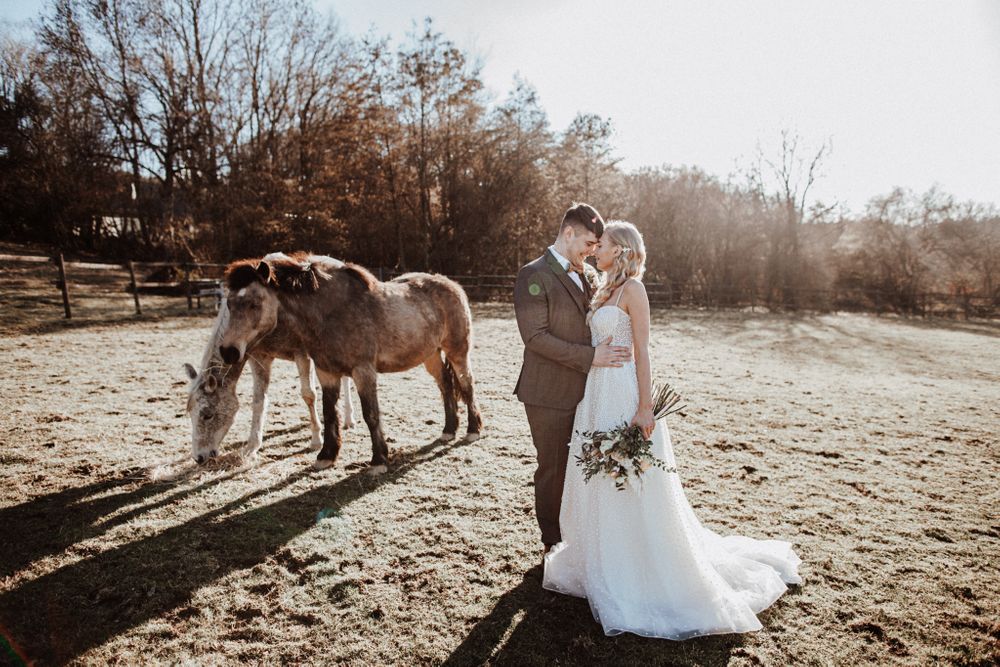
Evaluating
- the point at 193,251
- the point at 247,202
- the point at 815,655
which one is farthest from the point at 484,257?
the point at 815,655

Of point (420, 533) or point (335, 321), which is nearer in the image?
point (420, 533)

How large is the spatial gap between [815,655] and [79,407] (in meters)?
8.52

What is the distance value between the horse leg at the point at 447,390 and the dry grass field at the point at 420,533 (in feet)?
0.96

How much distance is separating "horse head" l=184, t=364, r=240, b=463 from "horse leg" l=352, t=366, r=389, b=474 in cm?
122

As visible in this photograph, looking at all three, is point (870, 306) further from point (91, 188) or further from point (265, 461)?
point (91, 188)

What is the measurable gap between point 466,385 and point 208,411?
2.78 metres

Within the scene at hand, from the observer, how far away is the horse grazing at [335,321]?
4629mm

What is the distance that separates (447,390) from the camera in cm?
609

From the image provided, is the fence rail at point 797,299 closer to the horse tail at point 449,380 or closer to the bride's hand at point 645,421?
the horse tail at point 449,380

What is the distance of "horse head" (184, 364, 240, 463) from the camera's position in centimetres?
475

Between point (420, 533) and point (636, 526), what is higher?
point (636, 526)

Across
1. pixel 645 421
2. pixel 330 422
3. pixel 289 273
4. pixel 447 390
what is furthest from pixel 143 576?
pixel 645 421

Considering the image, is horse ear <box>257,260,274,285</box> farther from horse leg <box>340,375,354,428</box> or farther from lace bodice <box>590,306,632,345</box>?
lace bodice <box>590,306,632,345</box>

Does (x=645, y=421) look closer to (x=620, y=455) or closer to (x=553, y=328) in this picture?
(x=620, y=455)
